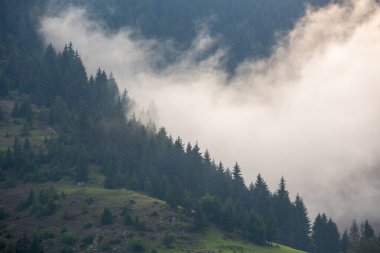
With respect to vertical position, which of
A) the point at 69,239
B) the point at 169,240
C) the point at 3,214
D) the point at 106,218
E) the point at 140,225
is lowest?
the point at 69,239

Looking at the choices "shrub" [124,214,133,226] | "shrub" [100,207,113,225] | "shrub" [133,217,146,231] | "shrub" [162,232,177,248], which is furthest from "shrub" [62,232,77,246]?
"shrub" [162,232,177,248]

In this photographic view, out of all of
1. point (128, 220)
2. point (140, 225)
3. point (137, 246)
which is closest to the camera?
point (137, 246)

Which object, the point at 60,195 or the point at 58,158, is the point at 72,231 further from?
the point at 58,158

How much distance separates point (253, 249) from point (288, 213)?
48008mm

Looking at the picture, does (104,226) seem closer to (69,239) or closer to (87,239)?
(87,239)

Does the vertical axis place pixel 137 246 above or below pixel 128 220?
below

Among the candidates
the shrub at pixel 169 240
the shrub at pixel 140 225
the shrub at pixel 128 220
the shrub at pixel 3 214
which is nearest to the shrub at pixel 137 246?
the shrub at pixel 169 240

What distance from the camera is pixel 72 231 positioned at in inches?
5861

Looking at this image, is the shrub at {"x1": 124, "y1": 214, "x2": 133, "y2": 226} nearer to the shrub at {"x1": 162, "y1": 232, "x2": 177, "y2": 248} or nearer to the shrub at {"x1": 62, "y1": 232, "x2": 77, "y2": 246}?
the shrub at {"x1": 162, "y1": 232, "x2": 177, "y2": 248}

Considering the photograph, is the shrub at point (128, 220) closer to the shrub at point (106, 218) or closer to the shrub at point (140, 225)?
the shrub at point (140, 225)

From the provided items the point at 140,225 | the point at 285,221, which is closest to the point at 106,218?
the point at 140,225

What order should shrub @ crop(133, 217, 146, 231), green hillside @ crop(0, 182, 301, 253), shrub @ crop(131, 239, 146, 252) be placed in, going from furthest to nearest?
shrub @ crop(133, 217, 146, 231) → green hillside @ crop(0, 182, 301, 253) → shrub @ crop(131, 239, 146, 252)

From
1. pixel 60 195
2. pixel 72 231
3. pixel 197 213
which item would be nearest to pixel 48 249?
pixel 72 231

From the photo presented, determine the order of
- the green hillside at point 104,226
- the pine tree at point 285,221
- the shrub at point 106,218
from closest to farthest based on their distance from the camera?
the green hillside at point 104,226
the shrub at point 106,218
the pine tree at point 285,221
